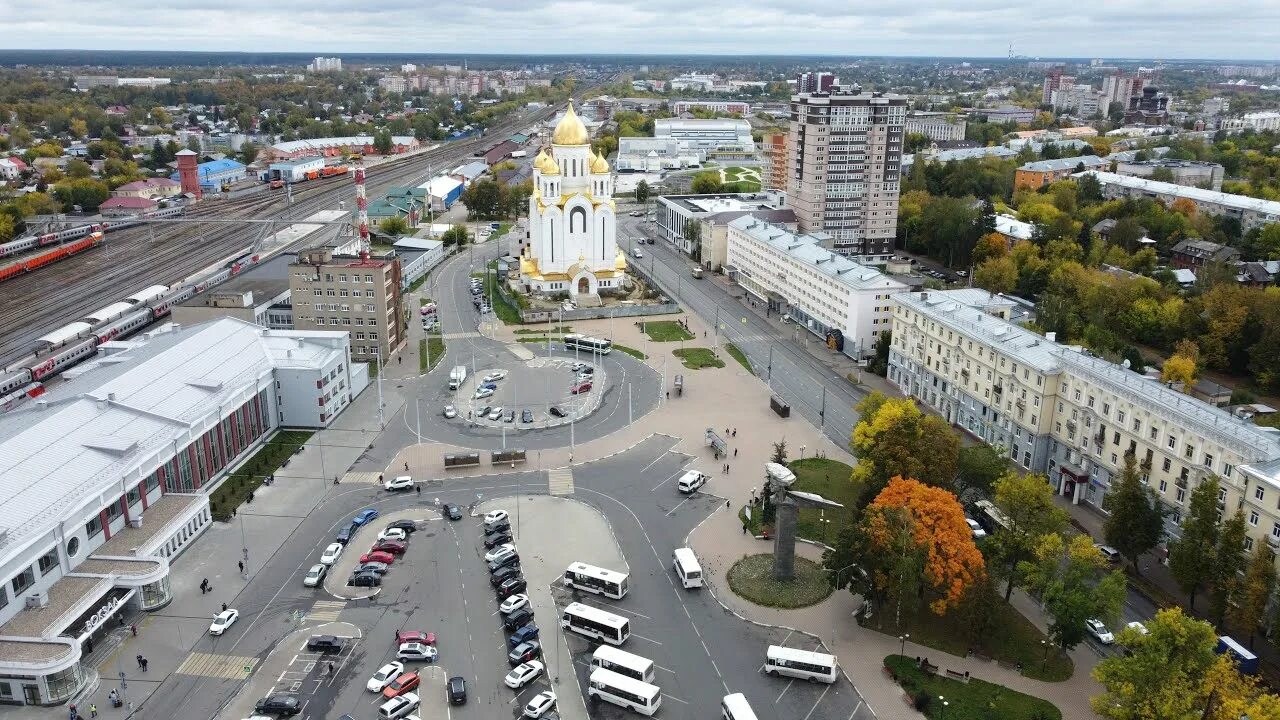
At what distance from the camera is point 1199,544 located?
34.4 meters

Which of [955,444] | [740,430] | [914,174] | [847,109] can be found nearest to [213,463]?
[740,430]

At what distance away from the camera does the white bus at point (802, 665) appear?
1277 inches

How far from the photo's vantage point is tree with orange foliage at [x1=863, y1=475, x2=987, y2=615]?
112 ft

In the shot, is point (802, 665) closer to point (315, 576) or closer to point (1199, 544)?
point (1199, 544)

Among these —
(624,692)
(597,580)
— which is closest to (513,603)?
(597,580)

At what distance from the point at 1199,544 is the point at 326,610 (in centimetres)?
3393

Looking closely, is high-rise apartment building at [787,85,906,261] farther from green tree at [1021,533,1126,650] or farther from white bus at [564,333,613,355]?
green tree at [1021,533,1126,650]

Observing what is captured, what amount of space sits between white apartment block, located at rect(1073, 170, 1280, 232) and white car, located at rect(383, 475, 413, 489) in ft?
301

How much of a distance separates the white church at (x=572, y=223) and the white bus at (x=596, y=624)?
166 ft

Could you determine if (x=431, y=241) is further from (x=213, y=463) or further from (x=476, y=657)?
(x=476, y=657)

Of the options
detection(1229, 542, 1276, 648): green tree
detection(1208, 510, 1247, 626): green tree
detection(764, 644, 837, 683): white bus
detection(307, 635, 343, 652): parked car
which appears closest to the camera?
detection(1229, 542, 1276, 648): green tree

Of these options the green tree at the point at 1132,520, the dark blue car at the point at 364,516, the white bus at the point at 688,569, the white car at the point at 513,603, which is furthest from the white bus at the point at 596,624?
the green tree at the point at 1132,520

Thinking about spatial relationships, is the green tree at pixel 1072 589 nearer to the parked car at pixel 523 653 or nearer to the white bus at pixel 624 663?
the white bus at pixel 624 663

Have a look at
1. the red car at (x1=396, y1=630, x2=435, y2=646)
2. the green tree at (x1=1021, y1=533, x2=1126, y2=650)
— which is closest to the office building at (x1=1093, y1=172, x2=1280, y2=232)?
the green tree at (x1=1021, y1=533, x2=1126, y2=650)
